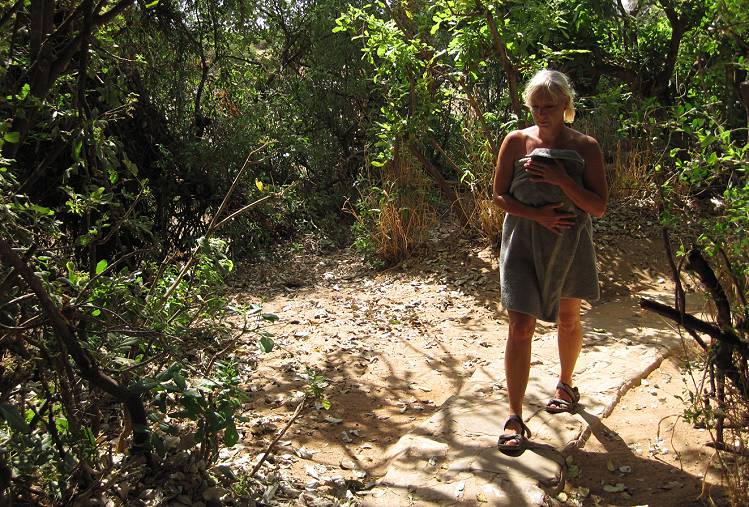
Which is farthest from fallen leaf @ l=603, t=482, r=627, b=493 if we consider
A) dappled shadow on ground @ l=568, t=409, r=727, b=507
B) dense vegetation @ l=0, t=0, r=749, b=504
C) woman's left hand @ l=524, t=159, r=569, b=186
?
woman's left hand @ l=524, t=159, r=569, b=186

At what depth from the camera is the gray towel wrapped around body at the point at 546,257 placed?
3.51 m

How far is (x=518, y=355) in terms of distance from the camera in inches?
139

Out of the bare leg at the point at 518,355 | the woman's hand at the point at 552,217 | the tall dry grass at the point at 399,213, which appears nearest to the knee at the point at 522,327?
the bare leg at the point at 518,355

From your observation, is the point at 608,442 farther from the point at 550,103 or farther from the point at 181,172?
the point at 181,172

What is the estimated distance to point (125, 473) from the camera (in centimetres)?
289

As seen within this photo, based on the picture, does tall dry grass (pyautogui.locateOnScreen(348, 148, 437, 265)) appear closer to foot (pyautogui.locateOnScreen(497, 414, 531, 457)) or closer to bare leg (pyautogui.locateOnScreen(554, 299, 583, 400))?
bare leg (pyautogui.locateOnScreen(554, 299, 583, 400))

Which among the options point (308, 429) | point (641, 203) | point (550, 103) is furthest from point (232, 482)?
point (641, 203)

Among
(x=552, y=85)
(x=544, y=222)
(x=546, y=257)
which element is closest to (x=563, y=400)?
(x=546, y=257)

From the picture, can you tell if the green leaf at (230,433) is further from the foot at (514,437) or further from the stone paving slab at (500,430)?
the foot at (514,437)

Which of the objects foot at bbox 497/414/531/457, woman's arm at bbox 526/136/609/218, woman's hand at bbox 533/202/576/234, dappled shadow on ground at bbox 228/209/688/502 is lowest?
dappled shadow on ground at bbox 228/209/688/502

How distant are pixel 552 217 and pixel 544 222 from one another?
0.04 metres

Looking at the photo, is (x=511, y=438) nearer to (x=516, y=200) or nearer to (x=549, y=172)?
(x=516, y=200)

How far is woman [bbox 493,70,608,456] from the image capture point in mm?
3473

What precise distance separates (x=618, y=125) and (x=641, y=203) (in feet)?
3.96
